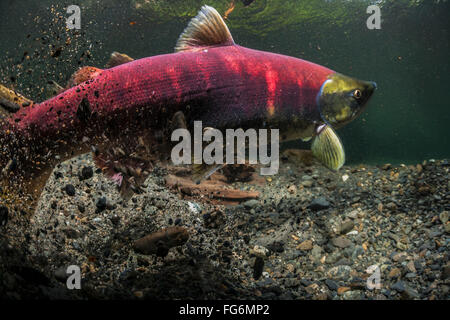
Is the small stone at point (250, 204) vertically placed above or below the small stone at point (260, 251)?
above

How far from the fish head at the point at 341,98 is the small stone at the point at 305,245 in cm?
114

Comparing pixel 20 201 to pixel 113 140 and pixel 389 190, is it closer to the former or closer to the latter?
pixel 113 140

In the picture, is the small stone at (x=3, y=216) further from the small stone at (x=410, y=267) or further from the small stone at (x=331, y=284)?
the small stone at (x=410, y=267)

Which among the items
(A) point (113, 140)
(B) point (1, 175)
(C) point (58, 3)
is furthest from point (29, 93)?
(C) point (58, 3)

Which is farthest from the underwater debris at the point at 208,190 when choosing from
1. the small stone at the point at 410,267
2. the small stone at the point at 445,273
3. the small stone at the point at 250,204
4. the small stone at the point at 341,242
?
the small stone at the point at 445,273

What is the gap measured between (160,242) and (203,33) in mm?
1441

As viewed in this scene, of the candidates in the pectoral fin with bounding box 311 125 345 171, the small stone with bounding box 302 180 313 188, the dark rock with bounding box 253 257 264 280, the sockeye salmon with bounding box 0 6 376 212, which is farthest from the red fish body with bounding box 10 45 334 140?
the small stone with bounding box 302 180 313 188

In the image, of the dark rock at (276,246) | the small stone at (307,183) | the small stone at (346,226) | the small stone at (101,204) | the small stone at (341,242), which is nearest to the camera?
the small stone at (101,204)

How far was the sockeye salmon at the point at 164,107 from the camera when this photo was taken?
1.42 meters

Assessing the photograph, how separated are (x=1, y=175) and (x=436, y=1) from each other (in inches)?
374

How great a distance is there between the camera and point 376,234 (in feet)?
8.18

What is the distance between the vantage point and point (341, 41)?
6836mm

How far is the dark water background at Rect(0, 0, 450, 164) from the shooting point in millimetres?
4180
